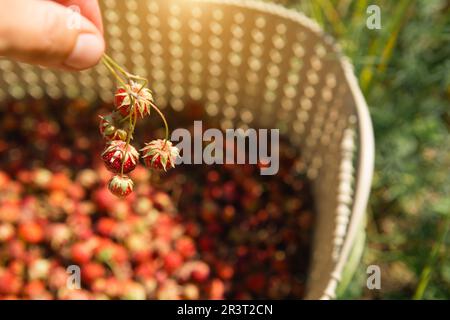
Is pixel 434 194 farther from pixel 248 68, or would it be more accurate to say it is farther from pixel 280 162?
pixel 248 68

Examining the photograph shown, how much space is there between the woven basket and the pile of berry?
3.1 inches

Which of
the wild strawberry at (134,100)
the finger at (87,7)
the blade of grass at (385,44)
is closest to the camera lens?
the wild strawberry at (134,100)

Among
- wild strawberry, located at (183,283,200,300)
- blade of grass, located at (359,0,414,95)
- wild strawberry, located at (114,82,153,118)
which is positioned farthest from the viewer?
wild strawberry, located at (183,283,200,300)

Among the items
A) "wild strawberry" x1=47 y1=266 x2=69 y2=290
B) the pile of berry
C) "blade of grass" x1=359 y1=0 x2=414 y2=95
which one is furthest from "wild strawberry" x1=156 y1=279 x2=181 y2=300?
"blade of grass" x1=359 y1=0 x2=414 y2=95

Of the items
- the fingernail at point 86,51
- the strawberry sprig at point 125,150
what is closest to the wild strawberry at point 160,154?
the strawberry sprig at point 125,150

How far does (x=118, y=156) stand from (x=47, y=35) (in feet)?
0.53

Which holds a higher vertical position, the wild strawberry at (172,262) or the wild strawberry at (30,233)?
the wild strawberry at (30,233)

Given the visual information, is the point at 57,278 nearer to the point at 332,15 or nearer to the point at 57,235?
the point at 57,235

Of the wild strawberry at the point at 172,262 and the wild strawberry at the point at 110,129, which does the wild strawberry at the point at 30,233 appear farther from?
the wild strawberry at the point at 110,129

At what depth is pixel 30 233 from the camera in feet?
3.95

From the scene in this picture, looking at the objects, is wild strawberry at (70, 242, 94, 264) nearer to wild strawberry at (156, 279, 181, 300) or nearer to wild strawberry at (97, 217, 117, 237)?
wild strawberry at (97, 217, 117, 237)

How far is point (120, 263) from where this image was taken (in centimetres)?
121

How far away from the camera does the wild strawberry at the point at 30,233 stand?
3.96 feet

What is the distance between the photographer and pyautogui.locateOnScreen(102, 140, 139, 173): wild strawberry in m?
0.52
